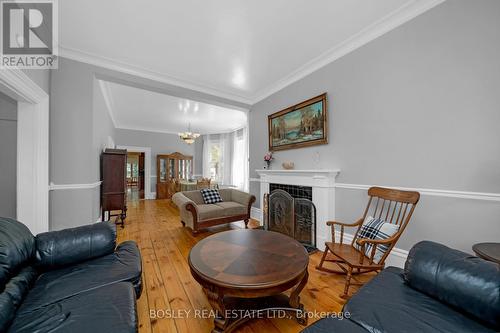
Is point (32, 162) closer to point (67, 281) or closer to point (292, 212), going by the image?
point (67, 281)

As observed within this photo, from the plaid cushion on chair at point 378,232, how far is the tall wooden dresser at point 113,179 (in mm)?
4138

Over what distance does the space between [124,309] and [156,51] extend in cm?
304

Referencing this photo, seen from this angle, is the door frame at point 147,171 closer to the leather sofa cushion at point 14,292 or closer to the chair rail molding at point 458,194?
the leather sofa cushion at point 14,292

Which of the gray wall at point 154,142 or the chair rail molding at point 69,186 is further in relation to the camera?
the gray wall at point 154,142

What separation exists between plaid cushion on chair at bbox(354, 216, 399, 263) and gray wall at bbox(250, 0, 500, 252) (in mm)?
415

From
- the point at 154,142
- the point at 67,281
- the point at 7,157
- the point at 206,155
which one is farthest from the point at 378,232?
the point at 154,142

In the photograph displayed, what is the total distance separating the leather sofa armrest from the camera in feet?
4.80

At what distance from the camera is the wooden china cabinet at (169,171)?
7843mm

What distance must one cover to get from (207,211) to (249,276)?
2.30 m

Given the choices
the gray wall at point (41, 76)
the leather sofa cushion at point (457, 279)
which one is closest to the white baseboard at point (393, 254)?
the leather sofa cushion at point (457, 279)

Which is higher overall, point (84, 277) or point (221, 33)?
point (221, 33)

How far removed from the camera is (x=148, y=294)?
6.06ft

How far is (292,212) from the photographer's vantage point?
3256mm

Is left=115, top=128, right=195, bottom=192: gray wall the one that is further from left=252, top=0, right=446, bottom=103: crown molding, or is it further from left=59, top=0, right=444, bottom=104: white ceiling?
left=252, top=0, right=446, bottom=103: crown molding
